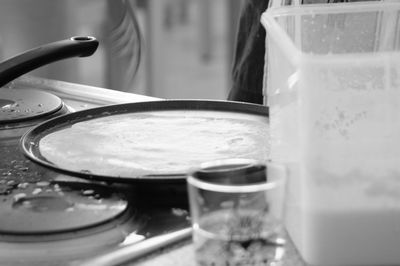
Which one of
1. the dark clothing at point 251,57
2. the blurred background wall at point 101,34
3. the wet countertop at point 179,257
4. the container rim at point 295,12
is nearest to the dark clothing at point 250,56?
the dark clothing at point 251,57

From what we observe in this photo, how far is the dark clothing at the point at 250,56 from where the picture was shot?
4.88 feet

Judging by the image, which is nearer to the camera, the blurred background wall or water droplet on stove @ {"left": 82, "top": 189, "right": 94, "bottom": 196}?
water droplet on stove @ {"left": 82, "top": 189, "right": 94, "bottom": 196}

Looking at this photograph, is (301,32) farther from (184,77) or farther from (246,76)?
(184,77)

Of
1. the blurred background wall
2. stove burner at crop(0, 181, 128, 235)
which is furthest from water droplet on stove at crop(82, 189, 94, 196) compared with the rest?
the blurred background wall

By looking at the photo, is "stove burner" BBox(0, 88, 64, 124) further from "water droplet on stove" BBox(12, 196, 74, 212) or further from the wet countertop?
the wet countertop

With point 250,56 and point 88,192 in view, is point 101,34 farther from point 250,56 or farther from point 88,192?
point 88,192

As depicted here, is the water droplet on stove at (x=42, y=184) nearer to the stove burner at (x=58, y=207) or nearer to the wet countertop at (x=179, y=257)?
the stove burner at (x=58, y=207)

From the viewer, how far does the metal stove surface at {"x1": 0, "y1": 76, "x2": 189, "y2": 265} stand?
2.19 ft

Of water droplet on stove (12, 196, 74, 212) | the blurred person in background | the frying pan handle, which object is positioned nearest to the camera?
water droplet on stove (12, 196, 74, 212)

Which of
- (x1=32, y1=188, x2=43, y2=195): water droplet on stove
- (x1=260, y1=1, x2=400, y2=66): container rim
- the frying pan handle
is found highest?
(x1=260, y1=1, x2=400, y2=66): container rim

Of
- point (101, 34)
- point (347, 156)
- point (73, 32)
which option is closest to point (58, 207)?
point (347, 156)

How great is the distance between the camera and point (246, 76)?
151cm

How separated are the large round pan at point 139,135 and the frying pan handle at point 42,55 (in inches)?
3.3

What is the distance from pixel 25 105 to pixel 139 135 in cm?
25
